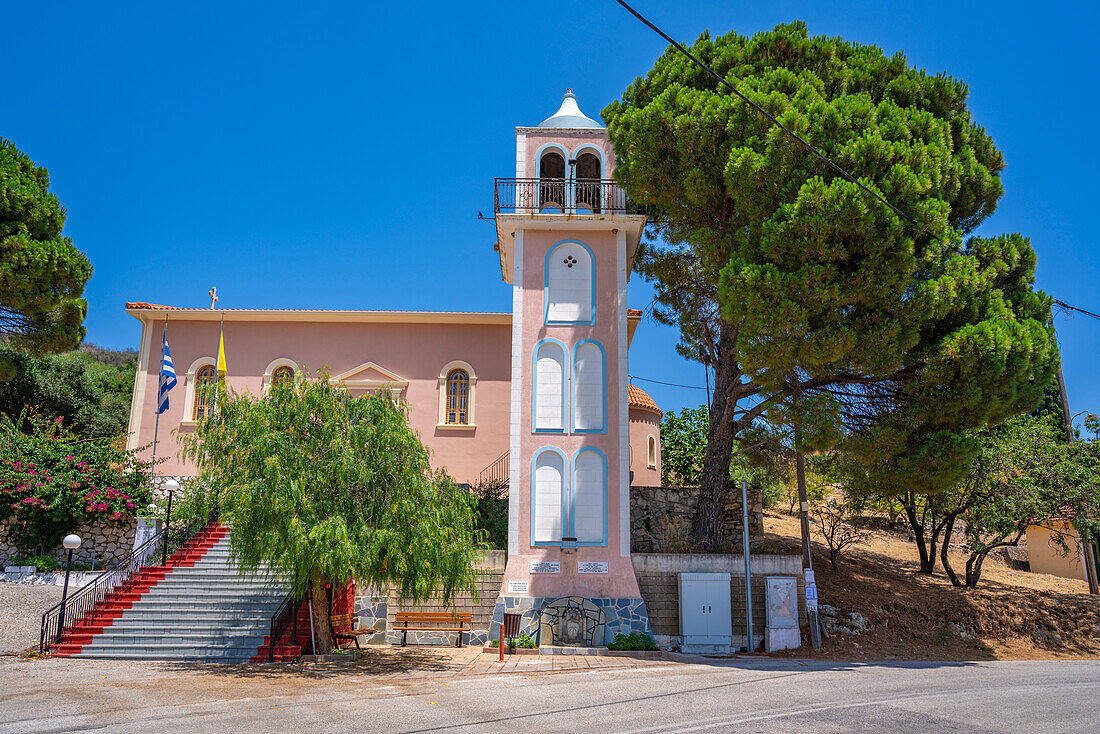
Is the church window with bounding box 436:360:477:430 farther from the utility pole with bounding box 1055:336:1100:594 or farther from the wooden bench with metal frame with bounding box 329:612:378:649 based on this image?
the utility pole with bounding box 1055:336:1100:594

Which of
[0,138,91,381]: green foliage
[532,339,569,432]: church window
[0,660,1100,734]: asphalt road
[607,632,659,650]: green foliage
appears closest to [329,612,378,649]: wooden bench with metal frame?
[0,660,1100,734]: asphalt road

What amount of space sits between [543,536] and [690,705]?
7935 millimetres

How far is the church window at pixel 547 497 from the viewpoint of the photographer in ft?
57.7

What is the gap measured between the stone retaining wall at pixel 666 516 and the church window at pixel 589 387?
344 centimetres

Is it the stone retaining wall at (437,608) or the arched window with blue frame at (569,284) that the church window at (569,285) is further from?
the stone retaining wall at (437,608)

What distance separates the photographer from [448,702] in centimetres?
1000

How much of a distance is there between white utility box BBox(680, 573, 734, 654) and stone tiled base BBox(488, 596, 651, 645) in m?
0.95

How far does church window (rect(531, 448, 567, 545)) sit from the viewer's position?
17594 millimetres

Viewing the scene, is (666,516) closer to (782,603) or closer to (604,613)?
(782,603)

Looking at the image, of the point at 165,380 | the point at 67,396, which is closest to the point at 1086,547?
the point at 165,380

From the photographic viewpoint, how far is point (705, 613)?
16875 millimetres

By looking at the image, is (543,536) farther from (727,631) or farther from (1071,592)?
(1071,592)

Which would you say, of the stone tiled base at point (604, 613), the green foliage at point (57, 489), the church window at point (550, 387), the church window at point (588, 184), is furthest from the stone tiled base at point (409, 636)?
the church window at point (588, 184)

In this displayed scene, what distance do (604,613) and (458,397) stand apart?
9.30 metres
